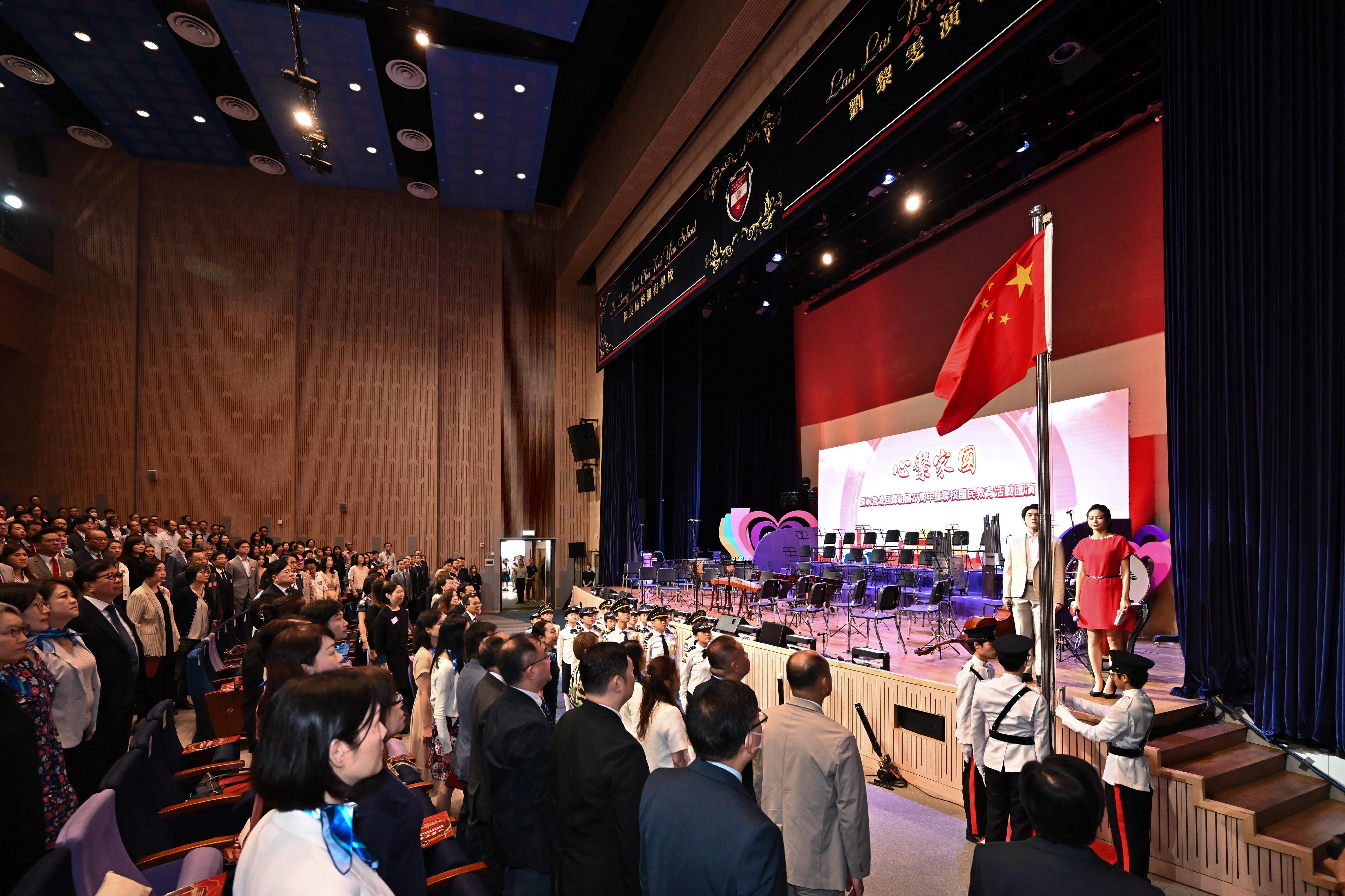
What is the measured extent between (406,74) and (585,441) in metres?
9.26

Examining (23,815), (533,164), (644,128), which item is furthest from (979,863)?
(533,164)

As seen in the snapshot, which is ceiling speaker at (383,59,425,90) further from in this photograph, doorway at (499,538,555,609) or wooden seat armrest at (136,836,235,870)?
wooden seat armrest at (136,836,235,870)

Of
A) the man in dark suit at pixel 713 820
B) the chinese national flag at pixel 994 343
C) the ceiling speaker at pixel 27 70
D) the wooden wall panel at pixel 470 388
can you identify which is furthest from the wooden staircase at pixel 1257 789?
the ceiling speaker at pixel 27 70

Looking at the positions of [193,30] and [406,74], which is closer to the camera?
[193,30]

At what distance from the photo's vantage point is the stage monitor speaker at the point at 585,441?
18.6m

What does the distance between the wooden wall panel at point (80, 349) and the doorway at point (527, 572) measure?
806cm

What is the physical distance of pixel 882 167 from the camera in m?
9.16

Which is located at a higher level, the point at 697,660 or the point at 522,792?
the point at 522,792

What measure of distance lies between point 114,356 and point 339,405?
4.44 meters

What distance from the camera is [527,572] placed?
1859cm

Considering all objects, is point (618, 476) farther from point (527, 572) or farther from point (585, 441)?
point (527, 572)

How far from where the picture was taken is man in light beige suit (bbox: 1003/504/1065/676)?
5.88 m

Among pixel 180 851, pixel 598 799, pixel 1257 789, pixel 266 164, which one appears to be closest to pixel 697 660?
pixel 598 799

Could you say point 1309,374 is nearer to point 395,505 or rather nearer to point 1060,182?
point 1060,182
